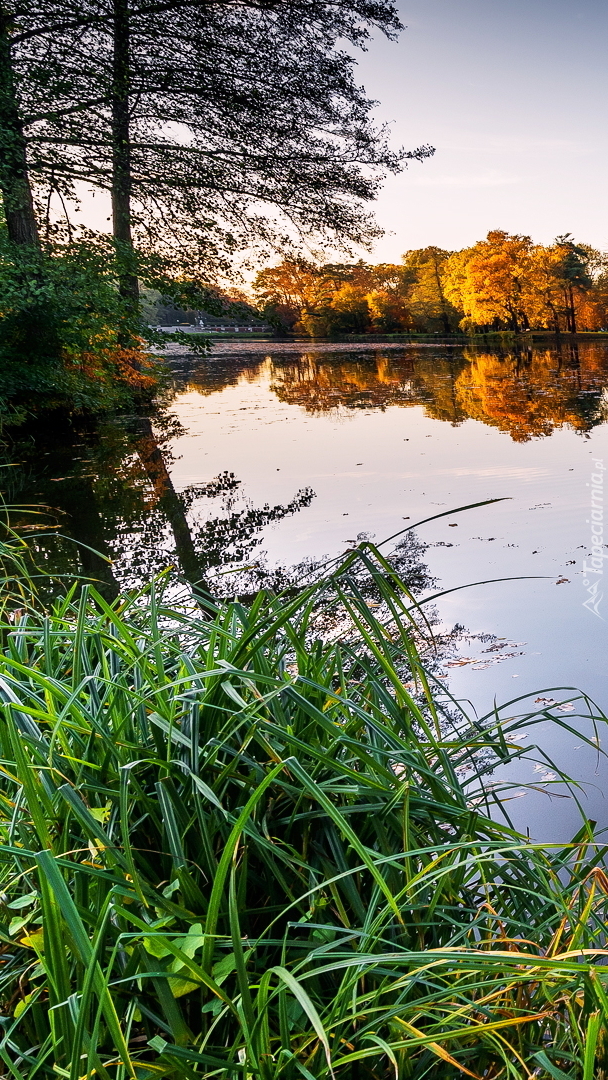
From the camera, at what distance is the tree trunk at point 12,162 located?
9.81 m

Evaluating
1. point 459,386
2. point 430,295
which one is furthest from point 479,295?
point 459,386

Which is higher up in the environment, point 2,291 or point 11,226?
point 11,226

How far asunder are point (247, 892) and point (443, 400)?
52.0 feet

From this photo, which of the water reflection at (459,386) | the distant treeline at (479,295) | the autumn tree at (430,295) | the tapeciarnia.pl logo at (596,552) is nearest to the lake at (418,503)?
the tapeciarnia.pl logo at (596,552)

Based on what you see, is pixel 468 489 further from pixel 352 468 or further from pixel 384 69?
pixel 384 69

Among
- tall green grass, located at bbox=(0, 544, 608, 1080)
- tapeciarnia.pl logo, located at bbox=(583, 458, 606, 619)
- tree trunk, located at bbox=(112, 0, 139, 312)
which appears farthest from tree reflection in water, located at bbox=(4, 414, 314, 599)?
tree trunk, located at bbox=(112, 0, 139, 312)

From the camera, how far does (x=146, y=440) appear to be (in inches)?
506

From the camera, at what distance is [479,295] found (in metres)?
49.5

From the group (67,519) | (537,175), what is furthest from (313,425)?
(537,175)

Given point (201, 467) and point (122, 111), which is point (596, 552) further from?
point (122, 111)

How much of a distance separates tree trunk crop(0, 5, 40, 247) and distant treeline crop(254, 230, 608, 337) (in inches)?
1151

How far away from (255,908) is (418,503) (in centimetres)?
634

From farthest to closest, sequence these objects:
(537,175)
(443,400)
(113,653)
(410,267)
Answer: (410,267) < (537,175) < (443,400) < (113,653)

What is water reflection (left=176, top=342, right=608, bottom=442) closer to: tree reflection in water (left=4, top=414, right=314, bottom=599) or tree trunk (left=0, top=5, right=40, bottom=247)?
tree reflection in water (left=4, top=414, right=314, bottom=599)
